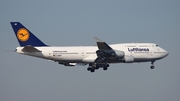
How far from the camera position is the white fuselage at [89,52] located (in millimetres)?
68125

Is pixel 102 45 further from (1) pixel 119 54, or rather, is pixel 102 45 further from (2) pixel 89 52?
(2) pixel 89 52

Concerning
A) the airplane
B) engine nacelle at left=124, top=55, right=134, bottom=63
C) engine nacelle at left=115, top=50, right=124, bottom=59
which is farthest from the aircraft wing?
engine nacelle at left=124, top=55, right=134, bottom=63

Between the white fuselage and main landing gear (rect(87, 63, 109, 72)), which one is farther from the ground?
the white fuselage

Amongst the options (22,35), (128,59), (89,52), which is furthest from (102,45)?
(22,35)

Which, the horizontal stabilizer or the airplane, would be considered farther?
the airplane

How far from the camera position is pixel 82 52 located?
6988cm

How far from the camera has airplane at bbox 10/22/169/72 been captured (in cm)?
6725

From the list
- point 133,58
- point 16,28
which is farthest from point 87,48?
point 16,28

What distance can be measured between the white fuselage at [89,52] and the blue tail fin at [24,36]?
1.79 meters

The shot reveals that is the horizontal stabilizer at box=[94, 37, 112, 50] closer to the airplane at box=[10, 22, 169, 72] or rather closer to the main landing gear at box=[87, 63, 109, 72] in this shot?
the airplane at box=[10, 22, 169, 72]

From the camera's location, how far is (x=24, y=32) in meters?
69.3

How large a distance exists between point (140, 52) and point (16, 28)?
2221 centimetres

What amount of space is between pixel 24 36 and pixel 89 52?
1142 centimetres

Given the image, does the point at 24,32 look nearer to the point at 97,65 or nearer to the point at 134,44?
the point at 97,65
